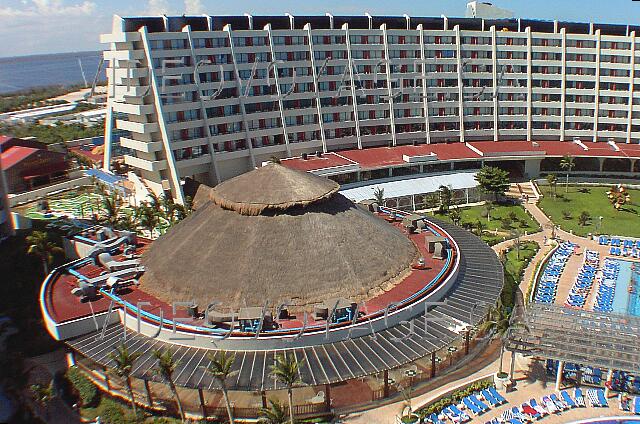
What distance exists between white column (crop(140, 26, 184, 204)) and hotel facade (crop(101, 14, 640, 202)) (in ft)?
0.91

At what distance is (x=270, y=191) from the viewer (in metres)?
52.9

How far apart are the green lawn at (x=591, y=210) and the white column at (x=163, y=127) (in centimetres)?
6512

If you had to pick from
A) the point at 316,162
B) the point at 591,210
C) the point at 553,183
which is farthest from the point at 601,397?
the point at 316,162

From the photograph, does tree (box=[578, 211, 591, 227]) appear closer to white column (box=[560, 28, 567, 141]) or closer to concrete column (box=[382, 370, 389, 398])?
white column (box=[560, 28, 567, 141])

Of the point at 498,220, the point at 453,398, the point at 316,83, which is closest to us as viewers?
the point at 453,398

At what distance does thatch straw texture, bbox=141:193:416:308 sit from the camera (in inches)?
1853

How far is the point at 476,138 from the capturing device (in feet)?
369

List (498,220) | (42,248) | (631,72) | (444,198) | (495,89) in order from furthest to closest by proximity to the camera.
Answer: (495,89), (631,72), (444,198), (498,220), (42,248)

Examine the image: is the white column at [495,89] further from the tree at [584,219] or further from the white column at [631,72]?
the tree at [584,219]

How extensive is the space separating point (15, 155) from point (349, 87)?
7055cm

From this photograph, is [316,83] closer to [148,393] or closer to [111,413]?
[148,393]

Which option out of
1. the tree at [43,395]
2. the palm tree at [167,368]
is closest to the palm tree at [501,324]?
the palm tree at [167,368]

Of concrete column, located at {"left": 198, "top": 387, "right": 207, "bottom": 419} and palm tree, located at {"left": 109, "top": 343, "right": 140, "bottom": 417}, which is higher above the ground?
palm tree, located at {"left": 109, "top": 343, "right": 140, "bottom": 417}

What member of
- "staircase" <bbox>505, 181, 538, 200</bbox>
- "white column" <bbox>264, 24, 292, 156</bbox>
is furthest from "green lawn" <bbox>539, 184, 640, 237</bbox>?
"white column" <bbox>264, 24, 292, 156</bbox>
